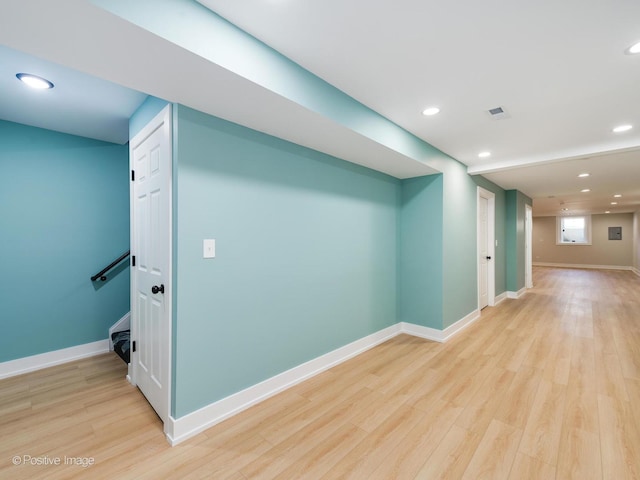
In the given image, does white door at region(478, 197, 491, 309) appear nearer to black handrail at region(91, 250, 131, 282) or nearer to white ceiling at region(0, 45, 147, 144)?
white ceiling at region(0, 45, 147, 144)

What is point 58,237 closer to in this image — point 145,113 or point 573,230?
point 145,113

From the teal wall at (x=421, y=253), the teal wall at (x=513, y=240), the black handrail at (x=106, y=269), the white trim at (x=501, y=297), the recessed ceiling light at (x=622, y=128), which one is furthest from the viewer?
the teal wall at (x=513, y=240)

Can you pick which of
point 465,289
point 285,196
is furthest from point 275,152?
point 465,289

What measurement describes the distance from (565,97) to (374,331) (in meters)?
2.82

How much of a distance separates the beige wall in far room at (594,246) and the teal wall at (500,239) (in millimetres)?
9020

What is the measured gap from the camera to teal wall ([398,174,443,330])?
3594mm

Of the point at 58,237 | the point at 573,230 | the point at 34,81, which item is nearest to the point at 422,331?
the point at 58,237

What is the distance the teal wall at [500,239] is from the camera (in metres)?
5.63

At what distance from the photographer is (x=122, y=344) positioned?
2826mm

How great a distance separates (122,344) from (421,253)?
349 cm

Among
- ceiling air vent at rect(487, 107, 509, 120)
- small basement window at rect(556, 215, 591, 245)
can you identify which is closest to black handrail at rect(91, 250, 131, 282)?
ceiling air vent at rect(487, 107, 509, 120)

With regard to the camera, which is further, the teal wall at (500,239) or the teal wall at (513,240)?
the teal wall at (513,240)

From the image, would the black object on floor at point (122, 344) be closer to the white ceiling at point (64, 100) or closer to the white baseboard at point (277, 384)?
the white baseboard at point (277, 384)

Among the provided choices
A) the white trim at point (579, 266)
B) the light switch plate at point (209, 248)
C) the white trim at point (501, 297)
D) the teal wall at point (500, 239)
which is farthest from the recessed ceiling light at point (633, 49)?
the white trim at point (579, 266)
